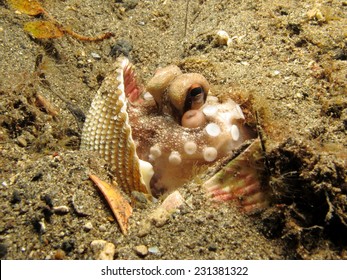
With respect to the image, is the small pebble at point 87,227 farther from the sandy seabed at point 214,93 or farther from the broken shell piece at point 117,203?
the broken shell piece at point 117,203

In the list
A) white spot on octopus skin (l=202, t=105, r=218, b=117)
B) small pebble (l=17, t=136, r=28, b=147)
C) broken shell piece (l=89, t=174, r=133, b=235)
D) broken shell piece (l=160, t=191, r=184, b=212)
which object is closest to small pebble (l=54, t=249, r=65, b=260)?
broken shell piece (l=89, t=174, r=133, b=235)

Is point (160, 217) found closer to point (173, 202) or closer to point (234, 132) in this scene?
point (173, 202)

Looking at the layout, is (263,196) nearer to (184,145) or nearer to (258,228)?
(258,228)

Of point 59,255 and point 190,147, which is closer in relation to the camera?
point 59,255

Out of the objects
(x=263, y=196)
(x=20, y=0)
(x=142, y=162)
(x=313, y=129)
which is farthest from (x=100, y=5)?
(x=263, y=196)

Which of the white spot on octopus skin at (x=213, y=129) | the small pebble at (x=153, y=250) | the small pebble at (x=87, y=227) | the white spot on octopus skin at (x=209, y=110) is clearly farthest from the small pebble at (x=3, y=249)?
the white spot on octopus skin at (x=209, y=110)

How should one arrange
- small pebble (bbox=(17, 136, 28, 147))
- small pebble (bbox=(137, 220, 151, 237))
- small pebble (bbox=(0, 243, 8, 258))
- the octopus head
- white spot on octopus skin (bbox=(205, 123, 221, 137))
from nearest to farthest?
small pebble (bbox=(0, 243, 8, 258)) → small pebble (bbox=(137, 220, 151, 237)) → the octopus head → white spot on octopus skin (bbox=(205, 123, 221, 137)) → small pebble (bbox=(17, 136, 28, 147))

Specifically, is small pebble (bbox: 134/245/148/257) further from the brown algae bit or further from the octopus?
the brown algae bit

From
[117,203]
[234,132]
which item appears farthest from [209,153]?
[117,203]
